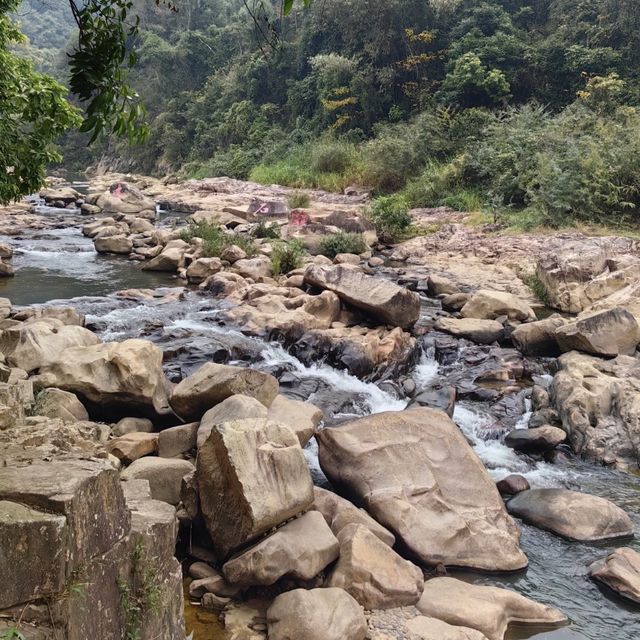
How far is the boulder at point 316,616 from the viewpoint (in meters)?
3.23

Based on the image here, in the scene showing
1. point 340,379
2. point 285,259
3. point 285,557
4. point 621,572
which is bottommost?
point 340,379

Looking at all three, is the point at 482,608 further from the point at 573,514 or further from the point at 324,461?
the point at 324,461

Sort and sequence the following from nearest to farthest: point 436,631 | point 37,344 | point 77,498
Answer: point 77,498, point 436,631, point 37,344

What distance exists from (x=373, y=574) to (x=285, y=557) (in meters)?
0.53

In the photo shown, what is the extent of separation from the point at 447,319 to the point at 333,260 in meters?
4.61

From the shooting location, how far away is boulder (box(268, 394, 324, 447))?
5.23 m

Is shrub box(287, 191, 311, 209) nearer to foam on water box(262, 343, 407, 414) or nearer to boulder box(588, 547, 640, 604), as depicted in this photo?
foam on water box(262, 343, 407, 414)

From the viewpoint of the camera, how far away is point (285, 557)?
11.7ft

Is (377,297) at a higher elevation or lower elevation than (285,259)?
higher

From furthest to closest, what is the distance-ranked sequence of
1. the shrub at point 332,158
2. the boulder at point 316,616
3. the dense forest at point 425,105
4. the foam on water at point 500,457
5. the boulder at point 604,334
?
the shrub at point 332,158 < the dense forest at point 425,105 < the boulder at point 604,334 < the foam on water at point 500,457 < the boulder at point 316,616

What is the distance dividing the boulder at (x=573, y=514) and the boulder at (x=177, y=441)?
8.23ft

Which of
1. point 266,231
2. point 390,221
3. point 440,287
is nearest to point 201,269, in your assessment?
point 266,231

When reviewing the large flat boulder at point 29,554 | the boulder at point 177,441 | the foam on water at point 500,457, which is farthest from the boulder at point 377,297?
the large flat boulder at point 29,554

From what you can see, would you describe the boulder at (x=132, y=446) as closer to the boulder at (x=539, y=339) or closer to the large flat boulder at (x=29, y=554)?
the large flat boulder at (x=29, y=554)
